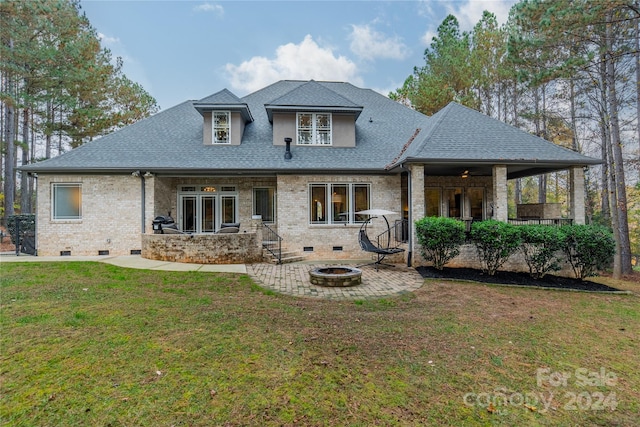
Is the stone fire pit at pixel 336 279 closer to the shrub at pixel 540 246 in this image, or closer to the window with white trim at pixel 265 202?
the shrub at pixel 540 246

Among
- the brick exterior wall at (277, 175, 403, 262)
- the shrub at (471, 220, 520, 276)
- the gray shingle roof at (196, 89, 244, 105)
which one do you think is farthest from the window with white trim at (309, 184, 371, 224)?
the gray shingle roof at (196, 89, 244, 105)

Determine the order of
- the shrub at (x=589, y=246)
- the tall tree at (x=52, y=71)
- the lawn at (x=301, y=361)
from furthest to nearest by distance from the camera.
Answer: the tall tree at (x=52, y=71), the shrub at (x=589, y=246), the lawn at (x=301, y=361)

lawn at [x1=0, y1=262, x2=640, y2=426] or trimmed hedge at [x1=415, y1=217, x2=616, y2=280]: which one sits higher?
trimmed hedge at [x1=415, y1=217, x2=616, y2=280]

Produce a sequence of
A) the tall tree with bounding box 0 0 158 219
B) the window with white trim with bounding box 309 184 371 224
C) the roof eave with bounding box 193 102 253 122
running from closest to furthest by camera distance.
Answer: the window with white trim with bounding box 309 184 371 224 → the roof eave with bounding box 193 102 253 122 → the tall tree with bounding box 0 0 158 219

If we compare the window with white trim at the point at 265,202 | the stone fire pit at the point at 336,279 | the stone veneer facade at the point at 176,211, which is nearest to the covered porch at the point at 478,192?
the stone veneer facade at the point at 176,211

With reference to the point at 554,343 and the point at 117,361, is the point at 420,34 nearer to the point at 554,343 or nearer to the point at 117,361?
the point at 554,343

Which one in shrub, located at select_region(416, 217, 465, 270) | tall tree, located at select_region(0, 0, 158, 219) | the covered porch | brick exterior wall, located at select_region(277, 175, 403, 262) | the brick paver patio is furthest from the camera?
tall tree, located at select_region(0, 0, 158, 219)

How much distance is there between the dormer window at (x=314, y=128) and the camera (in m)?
12.5

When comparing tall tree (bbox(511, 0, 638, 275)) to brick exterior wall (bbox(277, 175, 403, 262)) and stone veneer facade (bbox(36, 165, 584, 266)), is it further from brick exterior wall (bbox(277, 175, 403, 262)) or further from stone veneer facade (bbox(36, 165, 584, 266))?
brick exterior wall (bbox(277, 175, 403, 262))

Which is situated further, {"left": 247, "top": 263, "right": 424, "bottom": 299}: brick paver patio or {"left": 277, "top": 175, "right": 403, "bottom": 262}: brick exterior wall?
{"left": 277, "top": 175, "right": 403, "bottom": 262}: brick exterior wall

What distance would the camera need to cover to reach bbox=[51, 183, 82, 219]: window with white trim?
1031 centimetres

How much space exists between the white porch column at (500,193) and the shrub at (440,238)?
185 centimetres

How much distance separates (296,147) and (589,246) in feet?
34.6

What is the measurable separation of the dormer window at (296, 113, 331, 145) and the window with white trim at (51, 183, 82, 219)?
345 inches
